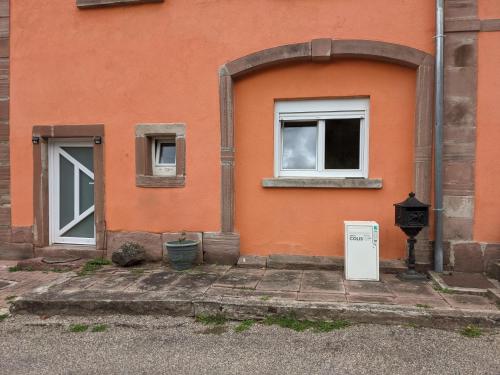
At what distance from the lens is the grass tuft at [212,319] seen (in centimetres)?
377

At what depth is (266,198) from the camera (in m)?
5.41

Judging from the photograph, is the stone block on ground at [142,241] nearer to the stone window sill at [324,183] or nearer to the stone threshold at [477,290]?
the stone window sill at [324,183]

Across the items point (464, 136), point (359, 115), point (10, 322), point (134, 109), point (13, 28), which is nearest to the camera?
point (10, 322)

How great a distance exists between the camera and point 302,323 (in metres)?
3.66

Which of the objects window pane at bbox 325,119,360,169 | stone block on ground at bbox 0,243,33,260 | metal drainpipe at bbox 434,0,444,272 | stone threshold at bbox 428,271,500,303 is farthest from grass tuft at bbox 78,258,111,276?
metal drainpipe at bbox 434,0,444,272

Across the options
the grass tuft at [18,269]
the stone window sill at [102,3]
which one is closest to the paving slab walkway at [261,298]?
the grass tuft at [18,269]

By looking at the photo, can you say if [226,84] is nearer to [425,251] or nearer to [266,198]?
[266,198]

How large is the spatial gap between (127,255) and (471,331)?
14.8ft

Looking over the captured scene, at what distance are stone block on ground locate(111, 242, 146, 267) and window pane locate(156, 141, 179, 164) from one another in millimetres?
1481

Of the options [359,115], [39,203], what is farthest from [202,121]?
[39,203]

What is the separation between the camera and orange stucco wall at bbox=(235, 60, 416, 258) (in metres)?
5.04

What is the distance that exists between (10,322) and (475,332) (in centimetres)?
498

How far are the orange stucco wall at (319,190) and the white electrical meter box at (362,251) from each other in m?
0.55

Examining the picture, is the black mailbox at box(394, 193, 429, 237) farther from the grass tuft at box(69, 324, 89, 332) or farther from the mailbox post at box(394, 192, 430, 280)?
the grass tuft at box(69, 324, 89, 332)
